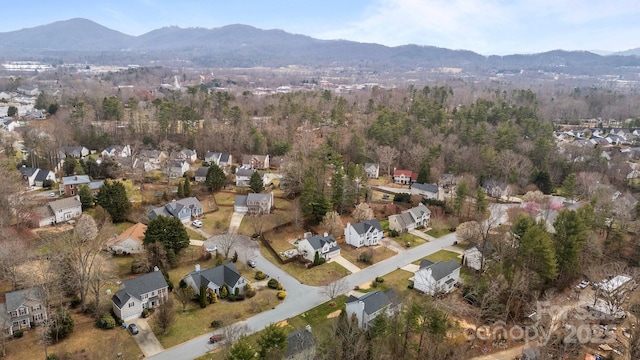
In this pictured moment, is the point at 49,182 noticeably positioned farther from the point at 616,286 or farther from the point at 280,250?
the point at 616,286

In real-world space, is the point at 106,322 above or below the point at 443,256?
above

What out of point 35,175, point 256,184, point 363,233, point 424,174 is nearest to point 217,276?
point 363,233

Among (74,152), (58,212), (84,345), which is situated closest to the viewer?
(84,345)

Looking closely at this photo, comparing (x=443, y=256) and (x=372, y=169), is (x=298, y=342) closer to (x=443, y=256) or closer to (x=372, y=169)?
(x=443, y=256)

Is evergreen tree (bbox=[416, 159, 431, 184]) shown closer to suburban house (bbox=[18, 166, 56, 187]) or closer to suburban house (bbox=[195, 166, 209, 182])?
suburban house (bbox=[195, 166, 209, 182])

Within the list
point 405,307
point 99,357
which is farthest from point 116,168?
point 405,307

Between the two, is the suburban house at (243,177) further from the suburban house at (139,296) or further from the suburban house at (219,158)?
the suburban house at (139,296)
